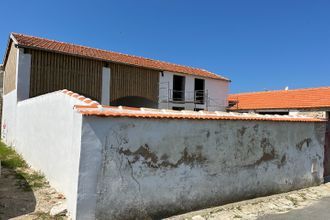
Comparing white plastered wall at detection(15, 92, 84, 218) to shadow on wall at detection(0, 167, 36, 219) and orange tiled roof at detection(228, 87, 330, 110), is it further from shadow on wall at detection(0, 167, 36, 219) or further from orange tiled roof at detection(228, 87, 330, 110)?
orange tiled roof at detection(228, 87, 330, 110)

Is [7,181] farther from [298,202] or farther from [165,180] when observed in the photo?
[298,202]

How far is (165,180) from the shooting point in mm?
A: 6270

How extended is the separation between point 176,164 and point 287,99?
1872 centimetres

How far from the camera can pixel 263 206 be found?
748cm

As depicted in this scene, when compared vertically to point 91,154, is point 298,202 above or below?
below

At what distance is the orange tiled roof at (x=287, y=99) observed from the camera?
20.2 meters

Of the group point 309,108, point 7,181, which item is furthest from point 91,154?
point 309,108

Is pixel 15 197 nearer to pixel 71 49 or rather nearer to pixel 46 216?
pixel 46 216

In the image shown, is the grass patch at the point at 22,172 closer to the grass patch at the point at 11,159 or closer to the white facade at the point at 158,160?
Result: the grass patch at the point at 11,159

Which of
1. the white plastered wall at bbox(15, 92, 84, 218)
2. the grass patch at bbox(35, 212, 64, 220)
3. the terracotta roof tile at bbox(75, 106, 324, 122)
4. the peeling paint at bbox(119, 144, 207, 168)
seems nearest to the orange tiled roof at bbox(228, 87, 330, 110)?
the terracotta roof tile at bbox(75, 106, 324, 122)

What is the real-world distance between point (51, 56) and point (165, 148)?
11404mm

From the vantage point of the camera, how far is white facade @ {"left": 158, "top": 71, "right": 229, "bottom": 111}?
824 inches

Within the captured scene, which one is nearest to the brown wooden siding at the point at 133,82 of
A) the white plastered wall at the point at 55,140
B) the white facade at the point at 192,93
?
the white facade at the point at 192,93

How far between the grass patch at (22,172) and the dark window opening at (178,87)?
12893mm
